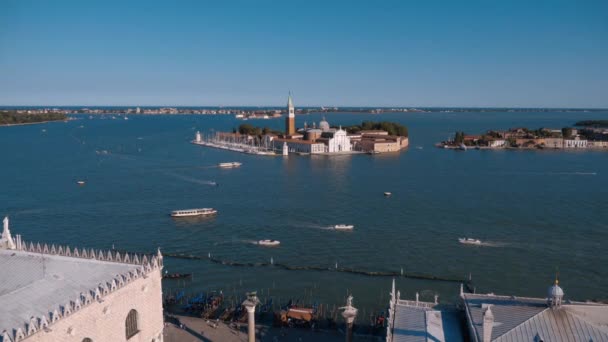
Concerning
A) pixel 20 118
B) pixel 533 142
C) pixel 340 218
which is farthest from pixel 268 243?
pixel 20 118

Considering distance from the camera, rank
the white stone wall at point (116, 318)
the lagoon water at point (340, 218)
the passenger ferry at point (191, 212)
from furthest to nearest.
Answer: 1. the passenger ferry at point (191, 212)
2. the lagoon water at point (340, 218)
3. the white stone wall at point (116, 318)

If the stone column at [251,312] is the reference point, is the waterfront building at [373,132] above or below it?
above

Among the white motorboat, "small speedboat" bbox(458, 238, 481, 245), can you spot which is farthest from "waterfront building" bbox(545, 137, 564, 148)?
the white motorboat

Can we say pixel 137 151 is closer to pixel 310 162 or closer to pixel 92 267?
pixel 310 162

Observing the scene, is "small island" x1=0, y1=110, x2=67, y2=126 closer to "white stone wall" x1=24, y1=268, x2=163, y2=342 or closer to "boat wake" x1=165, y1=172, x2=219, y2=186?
"boat wake" x1=165, y1=172, x2=219, y2=186

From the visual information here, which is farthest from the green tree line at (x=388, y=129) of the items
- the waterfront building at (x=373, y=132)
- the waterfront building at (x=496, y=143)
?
the waterfront building at (x=496, y=143)

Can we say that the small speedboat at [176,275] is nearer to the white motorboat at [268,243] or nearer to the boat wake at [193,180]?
the white motorboat at [268,243]
